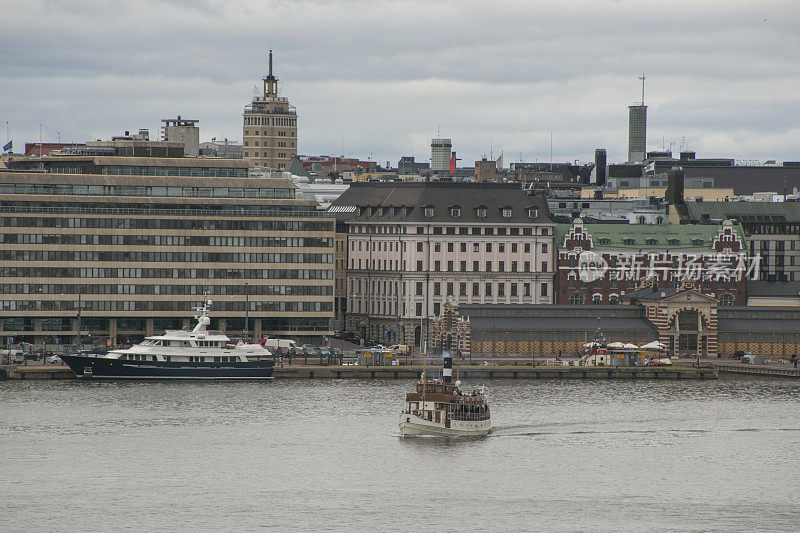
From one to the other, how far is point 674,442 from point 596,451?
8326 mm

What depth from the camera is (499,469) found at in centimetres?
13138

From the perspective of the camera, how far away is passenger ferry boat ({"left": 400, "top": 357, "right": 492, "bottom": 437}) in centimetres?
14612

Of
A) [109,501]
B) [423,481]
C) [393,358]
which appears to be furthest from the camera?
[393,358]

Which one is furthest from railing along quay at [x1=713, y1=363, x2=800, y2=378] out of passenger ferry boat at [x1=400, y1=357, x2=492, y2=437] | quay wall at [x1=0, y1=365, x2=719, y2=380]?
passenger ferry boat at [x1=400, y1=357, x2=492, y2=437]

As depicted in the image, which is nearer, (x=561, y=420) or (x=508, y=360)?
(x=561, y=420)

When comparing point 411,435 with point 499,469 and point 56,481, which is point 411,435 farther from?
point 56,481

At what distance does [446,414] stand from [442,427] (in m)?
1.14

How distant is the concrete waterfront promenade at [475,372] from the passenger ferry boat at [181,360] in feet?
11.9

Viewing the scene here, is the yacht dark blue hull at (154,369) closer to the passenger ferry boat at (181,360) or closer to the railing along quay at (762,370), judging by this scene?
the passenger ferry boat at (181,360)

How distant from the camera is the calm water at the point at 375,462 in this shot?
116 meters

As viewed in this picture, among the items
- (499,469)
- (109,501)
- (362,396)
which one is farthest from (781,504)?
(362,396)

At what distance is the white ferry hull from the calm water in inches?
A: 57.0

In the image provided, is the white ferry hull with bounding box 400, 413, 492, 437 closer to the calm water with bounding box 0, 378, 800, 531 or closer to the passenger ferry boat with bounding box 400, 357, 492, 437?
the passenger ferry boat with bounding box 400, 357, 492, 437

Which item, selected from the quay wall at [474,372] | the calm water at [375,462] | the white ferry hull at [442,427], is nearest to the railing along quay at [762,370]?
the quay wall at [474,372]
